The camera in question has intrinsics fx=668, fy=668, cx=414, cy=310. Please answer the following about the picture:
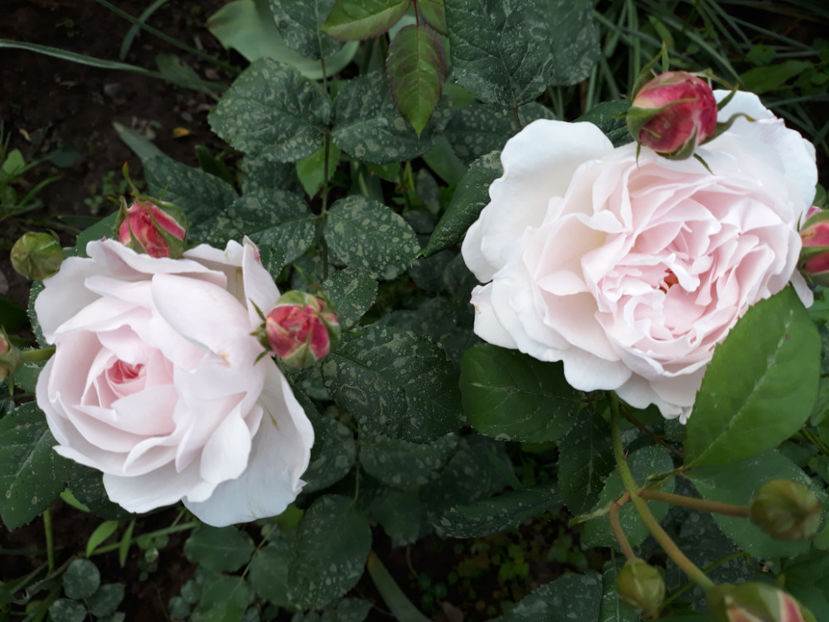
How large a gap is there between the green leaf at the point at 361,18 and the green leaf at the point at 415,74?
3cm

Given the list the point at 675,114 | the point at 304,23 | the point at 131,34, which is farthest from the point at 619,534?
the point at 131,34

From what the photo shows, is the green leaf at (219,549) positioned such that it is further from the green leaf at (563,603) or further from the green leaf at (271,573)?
the green leaf at (563,603)

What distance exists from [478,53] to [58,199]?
1.36 metres

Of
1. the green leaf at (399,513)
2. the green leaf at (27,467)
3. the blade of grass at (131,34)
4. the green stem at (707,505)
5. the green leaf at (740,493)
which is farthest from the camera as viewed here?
the blade of grass at (131,34)

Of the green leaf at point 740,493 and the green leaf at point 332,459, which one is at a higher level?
the green leaf at point 740,493

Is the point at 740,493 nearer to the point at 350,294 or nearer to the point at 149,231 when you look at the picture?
the point at 350,294

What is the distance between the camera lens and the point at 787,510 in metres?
0.56

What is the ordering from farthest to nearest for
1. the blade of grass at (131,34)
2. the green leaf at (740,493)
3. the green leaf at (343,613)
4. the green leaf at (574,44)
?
the blade of grass at (131,34) < the green leaf at (343,613) < the green leaf at (574,44) < the green leaf at (740,493)

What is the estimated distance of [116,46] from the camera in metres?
1.84

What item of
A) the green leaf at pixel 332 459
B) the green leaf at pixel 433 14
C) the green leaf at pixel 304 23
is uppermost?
the green leaf at pixel 433 14

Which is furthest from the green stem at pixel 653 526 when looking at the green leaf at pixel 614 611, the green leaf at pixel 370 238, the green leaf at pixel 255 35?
the green leaf at pixel 255 35

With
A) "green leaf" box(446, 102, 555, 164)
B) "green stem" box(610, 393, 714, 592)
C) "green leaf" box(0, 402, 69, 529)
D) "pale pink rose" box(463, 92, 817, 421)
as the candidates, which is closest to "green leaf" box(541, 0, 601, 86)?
"green leaf" box(446, 102, 555, 164)

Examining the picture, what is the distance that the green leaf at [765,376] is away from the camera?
63cm

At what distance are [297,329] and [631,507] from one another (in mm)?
512
